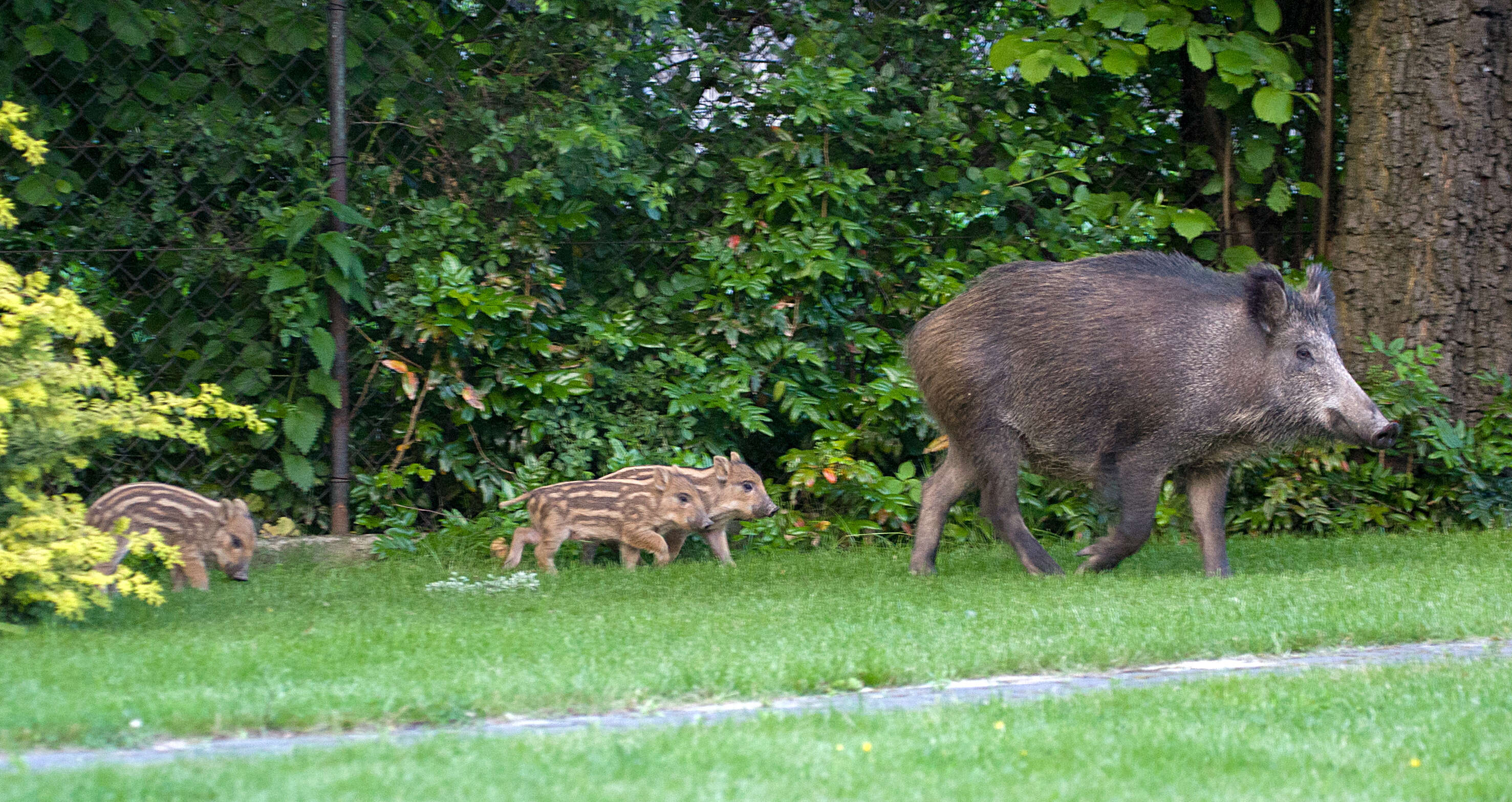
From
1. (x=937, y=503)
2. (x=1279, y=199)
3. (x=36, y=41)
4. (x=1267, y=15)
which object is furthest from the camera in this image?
(x=1279, y=199)

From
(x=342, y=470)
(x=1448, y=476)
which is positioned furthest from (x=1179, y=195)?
(x=342, y=470)

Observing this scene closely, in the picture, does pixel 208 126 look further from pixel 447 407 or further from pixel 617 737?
pixel 617 737

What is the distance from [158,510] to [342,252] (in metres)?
1.81

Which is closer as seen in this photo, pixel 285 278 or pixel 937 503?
pixel 937 503

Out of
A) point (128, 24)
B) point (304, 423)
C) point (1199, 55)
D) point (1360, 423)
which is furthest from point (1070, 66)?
point (128, 24)

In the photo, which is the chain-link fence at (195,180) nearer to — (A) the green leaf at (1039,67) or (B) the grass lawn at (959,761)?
(A) the green leaf at (1039,67)

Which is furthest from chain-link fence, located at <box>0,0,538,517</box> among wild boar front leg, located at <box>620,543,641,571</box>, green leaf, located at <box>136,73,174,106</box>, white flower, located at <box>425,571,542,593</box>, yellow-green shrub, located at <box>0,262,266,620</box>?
yellow-green shrub, located at <box>0,262,266,620</box>

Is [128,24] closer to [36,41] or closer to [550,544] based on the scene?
[36,41]

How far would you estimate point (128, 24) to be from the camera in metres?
8.52

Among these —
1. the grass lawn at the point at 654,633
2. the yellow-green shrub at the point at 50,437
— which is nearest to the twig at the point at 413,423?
the grass lawn at the point at 654,633

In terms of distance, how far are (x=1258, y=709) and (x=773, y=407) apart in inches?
209

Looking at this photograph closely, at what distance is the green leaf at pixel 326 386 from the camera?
8.63m

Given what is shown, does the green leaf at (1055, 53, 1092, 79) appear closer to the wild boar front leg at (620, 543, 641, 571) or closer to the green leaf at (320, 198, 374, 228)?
the wild boar front leg at (620, 543, 641, 571)

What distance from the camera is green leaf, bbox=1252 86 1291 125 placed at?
360 inches
